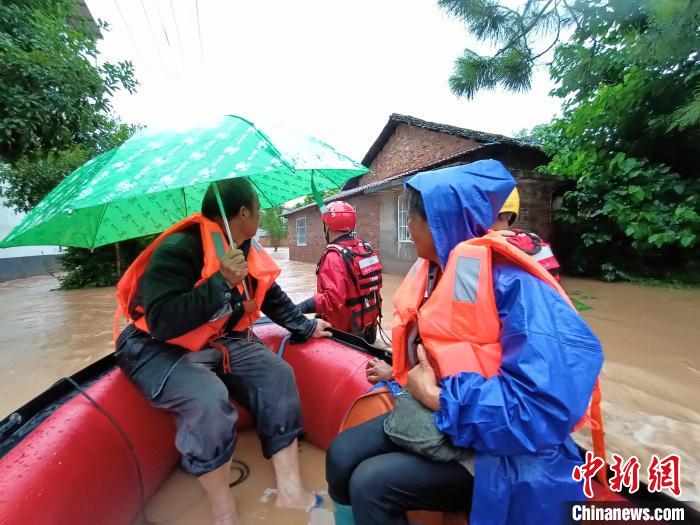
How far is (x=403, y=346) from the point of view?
1413mm

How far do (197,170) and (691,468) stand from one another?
10.6ft

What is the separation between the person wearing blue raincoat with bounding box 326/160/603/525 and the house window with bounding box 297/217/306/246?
16980mm

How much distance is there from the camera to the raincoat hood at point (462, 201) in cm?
122

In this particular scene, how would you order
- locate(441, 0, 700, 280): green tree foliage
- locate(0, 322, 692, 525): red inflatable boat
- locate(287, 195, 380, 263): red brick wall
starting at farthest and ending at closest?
locate(287, 195, 380, 263): red brick wall < locate(441, 0, 700, 280): green tree foliage < locate(0, 322, 692, 525): red inflatable boat

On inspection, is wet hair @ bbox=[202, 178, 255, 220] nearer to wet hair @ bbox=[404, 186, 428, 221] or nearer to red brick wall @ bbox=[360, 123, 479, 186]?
wet hair @ bbox=[404, 186, 428, 221]

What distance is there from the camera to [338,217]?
2883 millimetres

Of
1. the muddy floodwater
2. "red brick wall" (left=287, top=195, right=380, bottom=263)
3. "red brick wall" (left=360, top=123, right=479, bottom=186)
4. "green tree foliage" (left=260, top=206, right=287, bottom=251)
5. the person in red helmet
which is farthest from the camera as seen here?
"green tree foliage" (left=260, top=206, right=287, bottom=251)

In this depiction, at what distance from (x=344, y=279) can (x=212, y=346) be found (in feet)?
3.65

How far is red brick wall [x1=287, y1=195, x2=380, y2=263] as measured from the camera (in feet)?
38.2

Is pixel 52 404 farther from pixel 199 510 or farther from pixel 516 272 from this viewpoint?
pixel 516 272

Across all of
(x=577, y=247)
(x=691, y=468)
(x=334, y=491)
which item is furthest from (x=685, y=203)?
(x=334, y=491)

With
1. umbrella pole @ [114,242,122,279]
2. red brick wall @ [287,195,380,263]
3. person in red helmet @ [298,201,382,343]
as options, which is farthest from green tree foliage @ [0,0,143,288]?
red brick wall @ [287,195,380,263]

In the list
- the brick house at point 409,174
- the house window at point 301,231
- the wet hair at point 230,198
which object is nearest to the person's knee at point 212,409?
the wet hair at point 230,198

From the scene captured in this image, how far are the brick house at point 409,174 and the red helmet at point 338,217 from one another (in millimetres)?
4139
